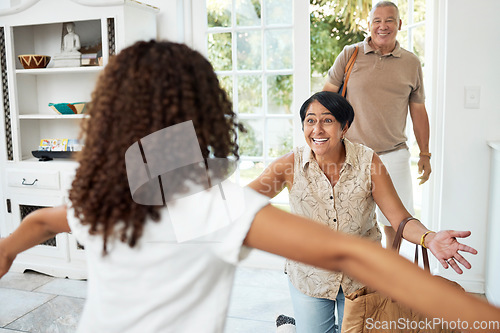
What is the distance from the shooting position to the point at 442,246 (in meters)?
1.34

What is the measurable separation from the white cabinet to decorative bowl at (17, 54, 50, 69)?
54 mm

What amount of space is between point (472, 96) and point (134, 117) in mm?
2590

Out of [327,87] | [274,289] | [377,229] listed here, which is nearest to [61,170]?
[274,289]

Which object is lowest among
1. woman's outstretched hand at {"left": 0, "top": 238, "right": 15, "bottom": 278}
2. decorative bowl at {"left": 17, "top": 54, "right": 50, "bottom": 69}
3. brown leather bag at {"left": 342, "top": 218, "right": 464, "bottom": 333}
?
brown leather bag at {"left": 342, "top": 218, "right": 464, "bottom": 333}

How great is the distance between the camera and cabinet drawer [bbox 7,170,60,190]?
135 inches

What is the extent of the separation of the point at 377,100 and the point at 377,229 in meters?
1.12

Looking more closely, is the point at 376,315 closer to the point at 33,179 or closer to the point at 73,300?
the point at 73,300

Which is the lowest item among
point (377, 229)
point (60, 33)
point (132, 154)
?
point (377, 229)

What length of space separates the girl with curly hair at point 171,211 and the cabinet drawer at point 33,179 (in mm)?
2861

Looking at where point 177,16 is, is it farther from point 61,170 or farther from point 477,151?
point 477,151

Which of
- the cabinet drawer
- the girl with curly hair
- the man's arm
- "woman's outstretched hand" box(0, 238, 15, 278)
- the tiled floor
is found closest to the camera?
the girl with curly hair

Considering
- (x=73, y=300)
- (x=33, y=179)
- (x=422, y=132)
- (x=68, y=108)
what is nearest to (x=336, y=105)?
(x=422, y=132)

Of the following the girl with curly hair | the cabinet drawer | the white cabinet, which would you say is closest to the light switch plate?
the white cabinet

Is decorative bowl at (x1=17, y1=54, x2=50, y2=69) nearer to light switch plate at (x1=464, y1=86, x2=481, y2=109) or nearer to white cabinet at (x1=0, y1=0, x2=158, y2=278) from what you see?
white cabinet at (x1=0, y1=0, x2=158, y2=278)
